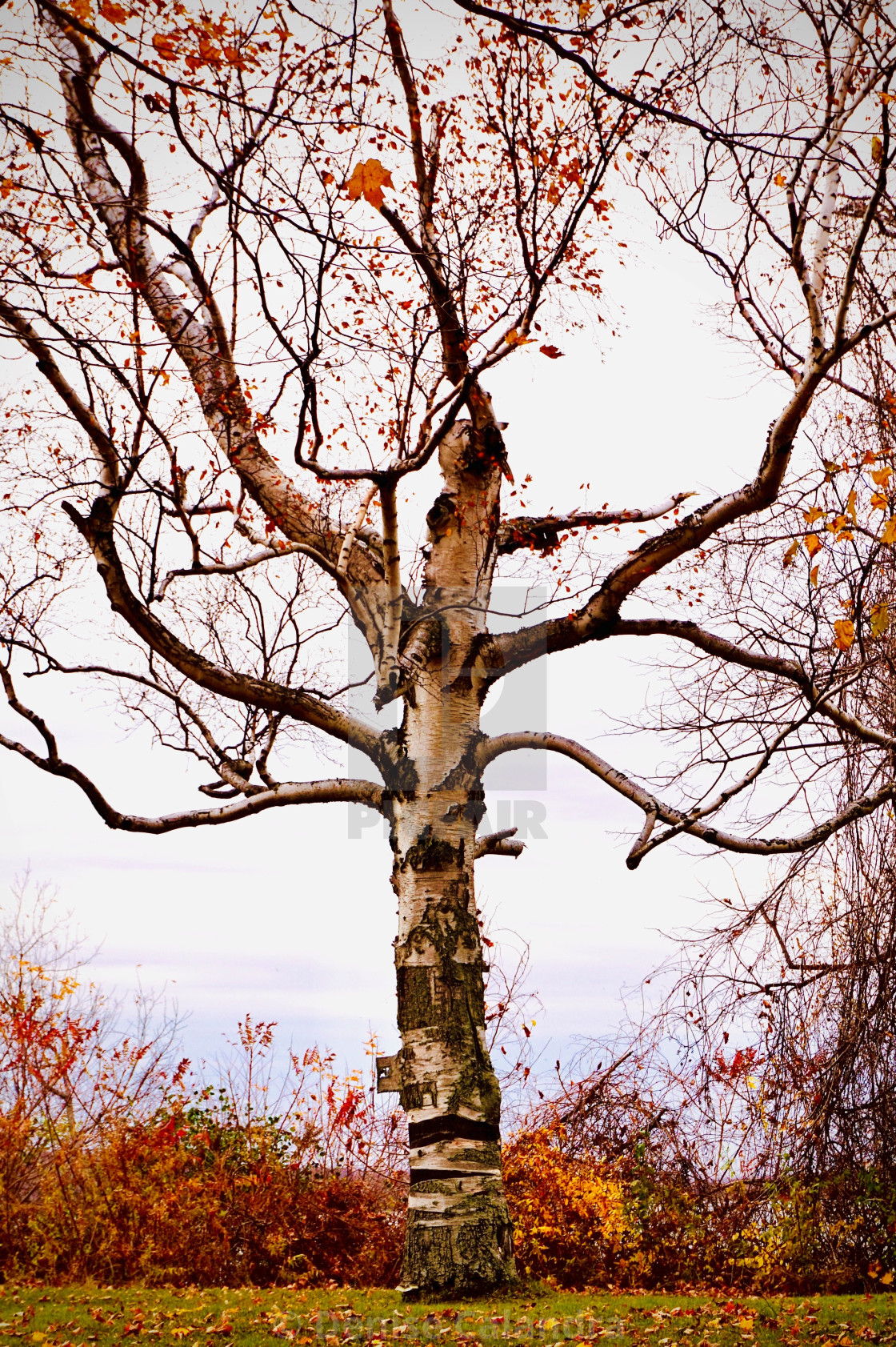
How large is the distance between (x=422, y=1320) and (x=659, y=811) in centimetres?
315

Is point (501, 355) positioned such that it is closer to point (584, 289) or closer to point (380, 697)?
point (584, 289)

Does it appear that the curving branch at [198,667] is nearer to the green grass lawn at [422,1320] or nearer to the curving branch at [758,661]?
the curving branch at [758,661]

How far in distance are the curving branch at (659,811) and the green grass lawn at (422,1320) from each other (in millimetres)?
2328

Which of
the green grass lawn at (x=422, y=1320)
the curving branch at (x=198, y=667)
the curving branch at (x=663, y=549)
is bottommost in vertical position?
the green grass lawn at (x=422, y=1320)

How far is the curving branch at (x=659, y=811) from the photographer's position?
19.9 ft

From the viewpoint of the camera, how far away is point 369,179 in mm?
3424

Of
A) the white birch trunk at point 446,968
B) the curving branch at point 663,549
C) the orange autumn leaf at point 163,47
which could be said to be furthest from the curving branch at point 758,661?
the orange autumn leaf at point 163,47

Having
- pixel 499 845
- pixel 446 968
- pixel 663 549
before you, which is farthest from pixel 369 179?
pixel 499 845

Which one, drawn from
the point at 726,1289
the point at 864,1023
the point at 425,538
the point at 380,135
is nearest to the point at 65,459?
the point at 425,538

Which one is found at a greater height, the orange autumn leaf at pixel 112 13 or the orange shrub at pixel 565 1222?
the orange autumn leaf at pixel 112 13

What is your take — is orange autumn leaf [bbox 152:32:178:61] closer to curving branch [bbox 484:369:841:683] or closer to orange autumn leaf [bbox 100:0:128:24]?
orange autumn leaf [bbox 100:0:128:24]

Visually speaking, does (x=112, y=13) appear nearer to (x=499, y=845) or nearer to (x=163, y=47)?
(x=163, y=47)

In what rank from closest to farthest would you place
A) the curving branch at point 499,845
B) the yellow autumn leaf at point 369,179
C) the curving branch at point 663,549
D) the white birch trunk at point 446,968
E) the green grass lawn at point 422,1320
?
the yellow autumn leaf at point 369,179 < the green grass lawn at point 422,1320 < the white birch trunk at point 446,968 < the curving branch at point 663,549 < the curving branch at point 499,845

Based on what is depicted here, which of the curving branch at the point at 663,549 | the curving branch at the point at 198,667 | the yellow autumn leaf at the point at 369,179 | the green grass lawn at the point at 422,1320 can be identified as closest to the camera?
the yellow autumn leaf at the point at 369,179
